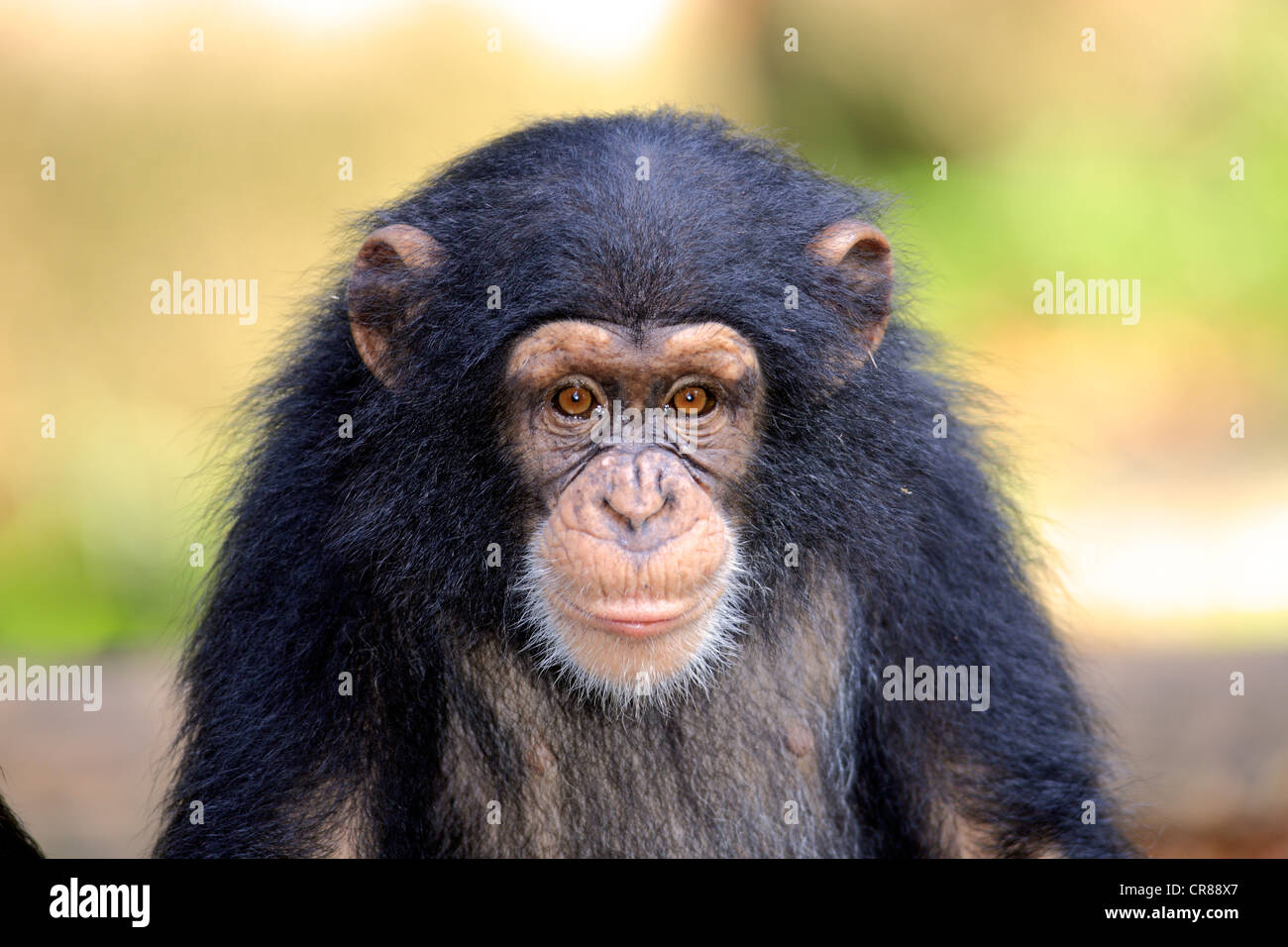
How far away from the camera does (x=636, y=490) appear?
4.46m

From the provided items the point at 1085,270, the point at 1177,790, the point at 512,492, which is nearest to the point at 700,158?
the point at 512,492

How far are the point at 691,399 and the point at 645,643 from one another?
0.83m

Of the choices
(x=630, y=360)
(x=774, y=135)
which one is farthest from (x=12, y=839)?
(x=774, y=135)

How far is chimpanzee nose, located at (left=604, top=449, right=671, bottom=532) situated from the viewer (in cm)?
445

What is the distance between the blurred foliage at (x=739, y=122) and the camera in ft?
37.5

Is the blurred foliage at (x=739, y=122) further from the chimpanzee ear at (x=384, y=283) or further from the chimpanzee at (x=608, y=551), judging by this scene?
the chimpanzee ear at (x=384, y=283)

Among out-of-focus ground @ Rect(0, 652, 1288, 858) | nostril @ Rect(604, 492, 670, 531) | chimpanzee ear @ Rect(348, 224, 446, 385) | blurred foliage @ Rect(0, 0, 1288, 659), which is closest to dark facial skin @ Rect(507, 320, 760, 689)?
nostril @ Rect(604, 492, 670, 531)

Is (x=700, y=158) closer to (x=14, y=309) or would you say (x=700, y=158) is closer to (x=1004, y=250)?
(x=14, y=309)

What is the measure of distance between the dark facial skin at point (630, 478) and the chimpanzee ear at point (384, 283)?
0.50 m

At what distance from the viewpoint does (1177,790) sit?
785cm

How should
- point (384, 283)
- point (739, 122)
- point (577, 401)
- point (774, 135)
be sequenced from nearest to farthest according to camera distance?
point (577, 401) < point (384, 283) < point (774, 135) < point (739, 122)

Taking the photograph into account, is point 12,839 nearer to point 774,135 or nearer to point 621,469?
point 621,469
